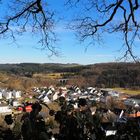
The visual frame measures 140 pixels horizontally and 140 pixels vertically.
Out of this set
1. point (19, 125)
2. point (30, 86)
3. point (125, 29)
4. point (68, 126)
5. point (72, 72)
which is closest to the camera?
point (19, 125)

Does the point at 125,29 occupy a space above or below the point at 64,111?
above

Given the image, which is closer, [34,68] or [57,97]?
[57,97]

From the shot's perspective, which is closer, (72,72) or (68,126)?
(68,126)

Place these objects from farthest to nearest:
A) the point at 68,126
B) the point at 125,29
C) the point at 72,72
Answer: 1. the point at 72,72
2. the point at 125,29
3. the point at 68,126

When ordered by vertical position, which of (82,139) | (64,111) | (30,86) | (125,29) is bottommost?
(30,86)

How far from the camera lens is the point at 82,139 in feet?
8.24

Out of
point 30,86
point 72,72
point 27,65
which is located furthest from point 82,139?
point 27,65

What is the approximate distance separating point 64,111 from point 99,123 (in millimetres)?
283

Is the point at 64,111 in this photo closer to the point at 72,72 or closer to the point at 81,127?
the point at 81,127

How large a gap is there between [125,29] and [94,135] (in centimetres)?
219

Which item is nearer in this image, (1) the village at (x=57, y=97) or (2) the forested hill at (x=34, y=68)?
(1) the village at (x=57, y=97)

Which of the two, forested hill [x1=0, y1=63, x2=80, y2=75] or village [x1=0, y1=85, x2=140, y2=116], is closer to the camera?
village [x1=0, y1=85, x2=140, y2=116]

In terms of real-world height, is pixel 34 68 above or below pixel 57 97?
below

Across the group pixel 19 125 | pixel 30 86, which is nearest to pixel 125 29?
pixel 19 125
